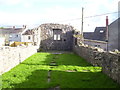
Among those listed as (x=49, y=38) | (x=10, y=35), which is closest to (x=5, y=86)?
(x=49, y=38)

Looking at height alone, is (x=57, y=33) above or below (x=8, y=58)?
above

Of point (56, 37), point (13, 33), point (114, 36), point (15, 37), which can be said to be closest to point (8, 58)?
point (114, 36)

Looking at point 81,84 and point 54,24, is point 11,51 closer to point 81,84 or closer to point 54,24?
point 81,84

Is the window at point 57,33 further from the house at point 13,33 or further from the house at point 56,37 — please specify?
the house at point 13,33

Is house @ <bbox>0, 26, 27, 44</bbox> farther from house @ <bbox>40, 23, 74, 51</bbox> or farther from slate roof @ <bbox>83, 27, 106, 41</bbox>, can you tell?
slate roof @ <bbox>83, 27, 106, 41</bbox>

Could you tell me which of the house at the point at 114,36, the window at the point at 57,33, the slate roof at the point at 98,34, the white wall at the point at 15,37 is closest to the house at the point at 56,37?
the window at the point at 57,33

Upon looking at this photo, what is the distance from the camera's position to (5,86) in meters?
7.93

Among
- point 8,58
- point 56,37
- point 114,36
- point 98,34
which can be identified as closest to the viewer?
point 8,58

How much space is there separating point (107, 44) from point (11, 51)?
14.2 metres

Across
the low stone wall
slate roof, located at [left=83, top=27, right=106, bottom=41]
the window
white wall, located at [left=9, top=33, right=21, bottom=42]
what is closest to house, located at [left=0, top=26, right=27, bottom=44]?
white wall, located at [left=9, top=33, right=21, bottom=42]

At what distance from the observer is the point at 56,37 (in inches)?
→ 1280

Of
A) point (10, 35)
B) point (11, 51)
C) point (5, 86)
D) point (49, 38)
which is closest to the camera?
point (5, 86)

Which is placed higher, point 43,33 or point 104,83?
point 43,33

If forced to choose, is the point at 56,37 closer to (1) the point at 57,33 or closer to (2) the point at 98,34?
(1) the point at 57,33
